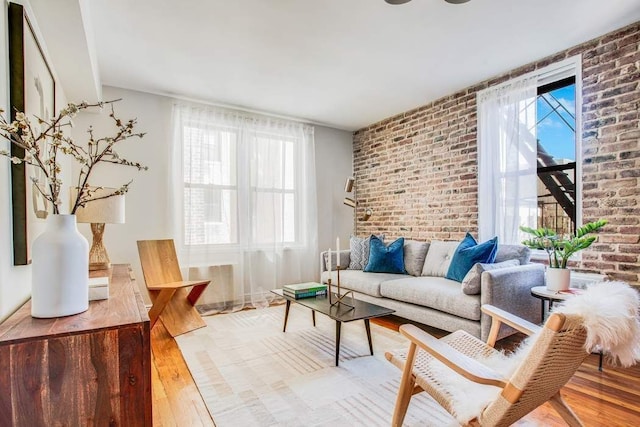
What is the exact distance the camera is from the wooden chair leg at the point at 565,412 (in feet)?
4.58

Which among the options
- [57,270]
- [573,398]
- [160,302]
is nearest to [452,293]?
[573,398]

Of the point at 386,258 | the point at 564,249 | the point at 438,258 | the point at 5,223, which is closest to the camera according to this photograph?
the point at 5,223

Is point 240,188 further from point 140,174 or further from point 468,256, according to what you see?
point 468,256

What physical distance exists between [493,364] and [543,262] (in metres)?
1.99

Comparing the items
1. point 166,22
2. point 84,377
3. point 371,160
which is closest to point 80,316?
point 84,377

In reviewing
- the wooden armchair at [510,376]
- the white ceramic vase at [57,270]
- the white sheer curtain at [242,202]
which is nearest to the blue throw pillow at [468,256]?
the wooden armchair at [510,376]

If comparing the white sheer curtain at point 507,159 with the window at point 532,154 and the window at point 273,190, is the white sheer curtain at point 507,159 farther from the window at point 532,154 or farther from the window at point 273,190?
the window at point 273,190

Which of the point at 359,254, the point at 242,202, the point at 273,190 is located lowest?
the point at 359,254

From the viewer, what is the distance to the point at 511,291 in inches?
104

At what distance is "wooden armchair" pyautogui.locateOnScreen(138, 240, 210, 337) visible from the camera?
3177 millimetres

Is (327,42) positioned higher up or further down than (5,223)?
higher up

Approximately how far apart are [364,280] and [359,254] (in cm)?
58

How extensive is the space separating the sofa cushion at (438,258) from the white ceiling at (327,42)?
1.74 metres

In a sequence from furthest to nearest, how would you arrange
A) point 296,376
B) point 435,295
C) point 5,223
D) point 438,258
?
point 438,258
point 435,295
point 296,376
point 5,223
